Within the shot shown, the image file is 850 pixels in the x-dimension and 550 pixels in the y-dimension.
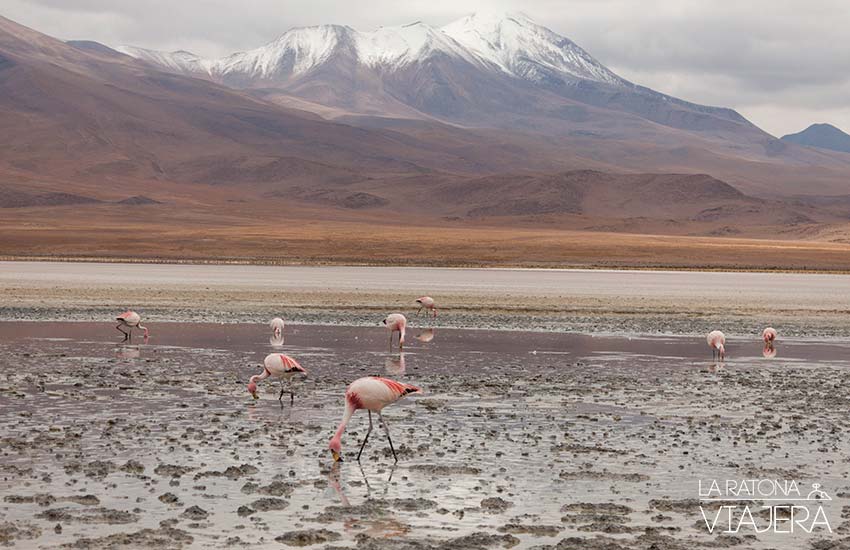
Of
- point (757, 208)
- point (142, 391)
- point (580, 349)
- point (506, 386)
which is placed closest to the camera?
point (142, 391)

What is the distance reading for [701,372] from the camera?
20.7 metres

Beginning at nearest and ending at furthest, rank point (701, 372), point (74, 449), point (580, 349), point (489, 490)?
point (489, 490), point (74, 449), point (701, 372), point (580, 349)

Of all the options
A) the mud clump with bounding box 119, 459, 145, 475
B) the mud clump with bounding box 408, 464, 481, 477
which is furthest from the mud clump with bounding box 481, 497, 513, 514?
the mud clump with bounding box 119, 459, 145, 475

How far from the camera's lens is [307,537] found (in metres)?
9.32

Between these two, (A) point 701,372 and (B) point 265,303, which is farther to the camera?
(B) point 265,303

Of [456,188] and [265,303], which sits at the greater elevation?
[456,188]

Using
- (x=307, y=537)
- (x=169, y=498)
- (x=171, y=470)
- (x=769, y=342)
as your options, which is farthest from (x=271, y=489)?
(x=769, y=342)

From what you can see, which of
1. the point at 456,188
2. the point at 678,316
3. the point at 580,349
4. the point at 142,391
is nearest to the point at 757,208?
the point at 456,188

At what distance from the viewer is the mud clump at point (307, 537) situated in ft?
30.2

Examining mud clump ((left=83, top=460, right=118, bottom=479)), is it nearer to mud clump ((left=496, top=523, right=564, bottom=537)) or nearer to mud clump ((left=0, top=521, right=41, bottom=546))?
mud clump ((left=0, top=521, right=41, bottom=546))

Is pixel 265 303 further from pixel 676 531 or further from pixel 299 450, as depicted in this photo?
pixel 676 531

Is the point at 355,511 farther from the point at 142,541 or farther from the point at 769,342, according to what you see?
the point at 769,342

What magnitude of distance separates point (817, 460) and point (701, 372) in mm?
8179

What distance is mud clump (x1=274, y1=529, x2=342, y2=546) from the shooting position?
9.21 m
